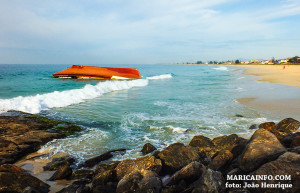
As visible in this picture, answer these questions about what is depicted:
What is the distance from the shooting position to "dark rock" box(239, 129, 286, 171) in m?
3.63

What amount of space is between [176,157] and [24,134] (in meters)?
5.43

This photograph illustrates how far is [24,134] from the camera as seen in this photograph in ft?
22.7

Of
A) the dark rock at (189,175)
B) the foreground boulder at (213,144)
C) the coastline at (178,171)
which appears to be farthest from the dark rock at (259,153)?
the foreground boulder at (213,144)

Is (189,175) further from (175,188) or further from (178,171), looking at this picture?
(175,188)

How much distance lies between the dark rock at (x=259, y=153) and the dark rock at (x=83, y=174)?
3.19 metres

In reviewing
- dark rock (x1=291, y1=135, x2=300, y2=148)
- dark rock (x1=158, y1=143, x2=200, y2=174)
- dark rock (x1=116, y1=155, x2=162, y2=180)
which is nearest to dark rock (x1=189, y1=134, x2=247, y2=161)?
dark rock (x1=158, y1=143, x2=200, y2=174)

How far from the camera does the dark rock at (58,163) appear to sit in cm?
499

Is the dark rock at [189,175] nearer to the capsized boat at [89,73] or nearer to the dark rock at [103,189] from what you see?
the dark rock at [103,189]

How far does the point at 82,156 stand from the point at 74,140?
1.40 m

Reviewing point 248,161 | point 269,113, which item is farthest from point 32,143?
point 269,113

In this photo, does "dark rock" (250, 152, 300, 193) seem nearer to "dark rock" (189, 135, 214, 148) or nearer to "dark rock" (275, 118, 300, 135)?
"dark rock" (189, 135, 214, 148)

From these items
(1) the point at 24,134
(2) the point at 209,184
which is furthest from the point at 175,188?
(1) the point at 24,134

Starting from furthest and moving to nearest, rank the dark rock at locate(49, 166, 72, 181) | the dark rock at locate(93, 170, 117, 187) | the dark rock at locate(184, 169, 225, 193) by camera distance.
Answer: the dark rock at locate(49, 166, 72, 181) < the dark rock at locate(93, 170, 117, 187) < the dark rock at locate(184, 169, 225, 193)

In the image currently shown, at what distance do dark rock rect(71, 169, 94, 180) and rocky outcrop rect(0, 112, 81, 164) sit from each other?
214 centimetres
